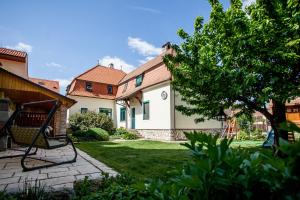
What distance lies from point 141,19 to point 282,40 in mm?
10192

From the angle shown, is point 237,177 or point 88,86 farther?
point 88,86

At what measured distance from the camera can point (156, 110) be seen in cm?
1723

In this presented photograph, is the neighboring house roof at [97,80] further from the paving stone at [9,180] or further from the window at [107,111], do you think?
the paving stone at [9,180]

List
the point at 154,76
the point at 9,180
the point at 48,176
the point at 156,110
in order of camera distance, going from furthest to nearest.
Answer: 1. the point at 154,76
2. the point at 156,110
3. the point at 48,176
4. the point at 9,180

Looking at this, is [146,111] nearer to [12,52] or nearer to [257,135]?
[257,135]

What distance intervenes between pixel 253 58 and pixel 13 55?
17796 millimetres

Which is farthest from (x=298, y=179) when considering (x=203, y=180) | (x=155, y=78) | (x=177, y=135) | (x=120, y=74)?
(x=120, y=74)

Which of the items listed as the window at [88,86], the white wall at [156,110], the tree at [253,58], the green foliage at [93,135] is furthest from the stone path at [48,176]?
the window at [88,86]

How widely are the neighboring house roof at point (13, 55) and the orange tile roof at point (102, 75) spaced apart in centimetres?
678

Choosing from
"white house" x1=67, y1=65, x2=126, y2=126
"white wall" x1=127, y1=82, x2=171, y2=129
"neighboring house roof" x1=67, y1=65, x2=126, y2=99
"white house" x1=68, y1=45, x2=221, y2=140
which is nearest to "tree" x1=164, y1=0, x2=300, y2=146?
"white house" x1=68, y1=45, x2=221, y2=140

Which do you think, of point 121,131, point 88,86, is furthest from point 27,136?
point 88,86

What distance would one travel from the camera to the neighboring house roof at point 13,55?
16.4 metres

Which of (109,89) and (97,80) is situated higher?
(97,80)

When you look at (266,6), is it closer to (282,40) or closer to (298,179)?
(282,40)
